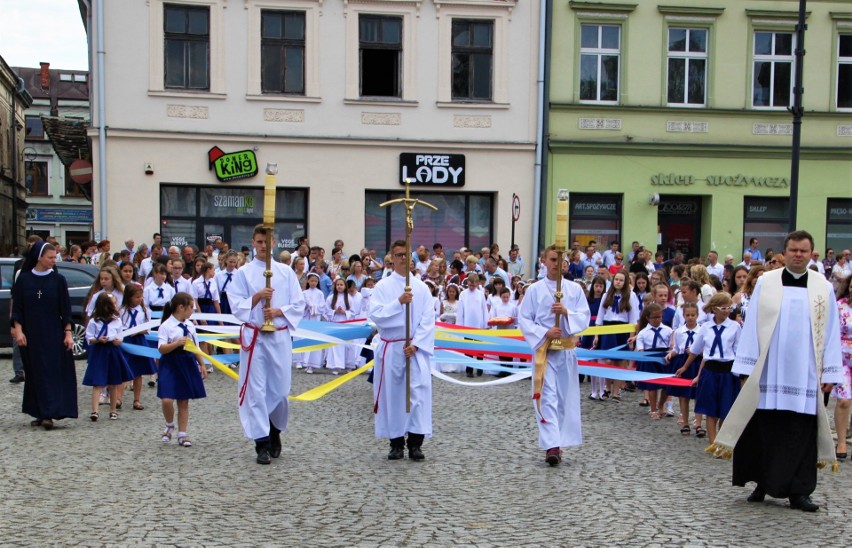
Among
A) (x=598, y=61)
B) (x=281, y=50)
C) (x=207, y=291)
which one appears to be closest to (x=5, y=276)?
(x=207, y=291)

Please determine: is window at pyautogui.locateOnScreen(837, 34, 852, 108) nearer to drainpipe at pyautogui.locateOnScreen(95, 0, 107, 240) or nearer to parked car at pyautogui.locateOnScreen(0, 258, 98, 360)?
drainpipe at pyautogui.locateOnScreen(95, 0, 107, 240)

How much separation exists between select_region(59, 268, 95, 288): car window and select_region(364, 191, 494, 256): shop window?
8820mm

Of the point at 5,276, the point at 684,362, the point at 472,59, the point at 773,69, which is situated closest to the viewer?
the point at 684,362

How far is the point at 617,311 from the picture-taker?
44.8 feet

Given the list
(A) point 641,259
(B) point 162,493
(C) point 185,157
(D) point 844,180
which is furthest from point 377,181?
(B) point 162,493

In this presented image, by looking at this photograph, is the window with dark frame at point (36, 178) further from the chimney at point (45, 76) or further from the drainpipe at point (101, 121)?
the drainpipe at point (101, 121)

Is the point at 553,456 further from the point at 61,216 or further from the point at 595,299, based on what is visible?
the point at 61,216

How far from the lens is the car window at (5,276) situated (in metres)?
16.7

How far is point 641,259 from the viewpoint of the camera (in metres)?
19.5

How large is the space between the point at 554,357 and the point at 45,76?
227 feet

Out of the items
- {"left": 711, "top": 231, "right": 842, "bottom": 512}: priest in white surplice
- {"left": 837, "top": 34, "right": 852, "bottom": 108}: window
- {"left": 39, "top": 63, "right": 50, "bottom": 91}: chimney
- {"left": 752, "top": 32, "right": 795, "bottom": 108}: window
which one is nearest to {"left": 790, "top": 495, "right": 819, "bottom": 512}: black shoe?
{"left": 711, "top": 231, "right": 842, "bottom": 512}: priest in white surplice

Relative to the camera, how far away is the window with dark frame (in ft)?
216

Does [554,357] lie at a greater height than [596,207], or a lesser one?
lesser

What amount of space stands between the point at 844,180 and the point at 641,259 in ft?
29.5
